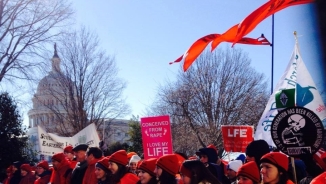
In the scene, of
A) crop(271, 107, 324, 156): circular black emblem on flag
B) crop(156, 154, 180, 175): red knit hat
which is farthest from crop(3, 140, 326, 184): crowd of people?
crop(271, 107, 324, 156): circular black emblem on flag

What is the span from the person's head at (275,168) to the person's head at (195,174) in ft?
2.19

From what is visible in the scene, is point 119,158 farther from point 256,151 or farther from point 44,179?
point 44,179

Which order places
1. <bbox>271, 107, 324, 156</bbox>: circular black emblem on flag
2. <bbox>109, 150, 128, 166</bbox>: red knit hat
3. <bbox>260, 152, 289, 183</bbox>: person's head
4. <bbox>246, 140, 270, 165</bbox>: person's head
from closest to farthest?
<bbox>260, 152, 289, 183</bbox>: person's head → <bbox>271, 107, 324, 156</bbox>: circular black emblem on flag → <bbox>246, 140, 270, 165</bbox>: person's head → <bbox>109, 150, 128, 166</bbox>: red knit hat

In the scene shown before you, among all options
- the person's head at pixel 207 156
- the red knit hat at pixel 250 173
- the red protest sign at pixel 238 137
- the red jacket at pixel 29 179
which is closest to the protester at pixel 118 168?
the person's head at pixel 207 156

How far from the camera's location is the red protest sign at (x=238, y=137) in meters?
11.1

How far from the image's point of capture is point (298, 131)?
4.89 metres

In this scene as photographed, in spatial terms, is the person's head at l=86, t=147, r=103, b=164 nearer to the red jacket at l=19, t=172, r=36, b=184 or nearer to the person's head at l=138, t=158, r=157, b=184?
the person's head at l=138, t=158, r=157, b=184

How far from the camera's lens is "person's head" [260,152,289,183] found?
14.8 feet

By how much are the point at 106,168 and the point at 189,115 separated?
918 inches

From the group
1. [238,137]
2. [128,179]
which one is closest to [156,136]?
[238,137]

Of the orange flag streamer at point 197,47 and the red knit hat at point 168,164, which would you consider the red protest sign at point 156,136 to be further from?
the red knit hat at point 168,164

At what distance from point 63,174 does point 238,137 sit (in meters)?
4.42

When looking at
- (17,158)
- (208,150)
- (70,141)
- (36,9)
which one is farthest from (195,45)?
(36,9)

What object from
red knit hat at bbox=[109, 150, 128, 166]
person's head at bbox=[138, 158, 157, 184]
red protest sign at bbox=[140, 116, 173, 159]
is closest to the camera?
person's head at bbox=[138, 158, 157, 184]
